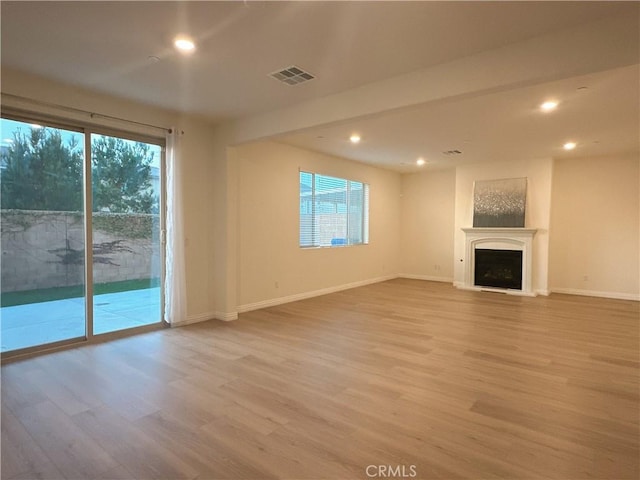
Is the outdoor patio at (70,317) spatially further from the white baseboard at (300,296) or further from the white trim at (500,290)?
the white trim at (500,290)

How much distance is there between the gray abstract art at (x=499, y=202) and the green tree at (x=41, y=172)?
280 inches

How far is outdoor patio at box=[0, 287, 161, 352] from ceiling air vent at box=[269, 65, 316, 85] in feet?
10.1

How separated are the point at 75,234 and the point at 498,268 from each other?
7.40m

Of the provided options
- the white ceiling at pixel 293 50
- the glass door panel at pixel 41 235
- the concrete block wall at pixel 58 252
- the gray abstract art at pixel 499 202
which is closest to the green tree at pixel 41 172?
the glass door panel at pixel 41 235

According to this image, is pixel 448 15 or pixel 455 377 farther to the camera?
pixel 455 377

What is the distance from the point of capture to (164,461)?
1.96 meters

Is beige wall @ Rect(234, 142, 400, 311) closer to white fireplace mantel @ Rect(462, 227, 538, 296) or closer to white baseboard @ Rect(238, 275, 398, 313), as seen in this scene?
white baseboard @ Rect(238, 275, 398, 313)

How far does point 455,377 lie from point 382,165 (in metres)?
5.73

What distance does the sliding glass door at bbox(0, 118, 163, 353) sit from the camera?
3.49 m

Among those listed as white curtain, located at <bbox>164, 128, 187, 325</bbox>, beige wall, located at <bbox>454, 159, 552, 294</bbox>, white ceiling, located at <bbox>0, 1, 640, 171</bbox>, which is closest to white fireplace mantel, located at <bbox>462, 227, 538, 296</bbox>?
beige wall, located at <bbox>454, 159, 552, 294</bbox>

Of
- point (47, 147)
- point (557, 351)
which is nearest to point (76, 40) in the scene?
point (47, 147)

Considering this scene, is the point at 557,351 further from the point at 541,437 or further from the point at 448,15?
the point at 448,15

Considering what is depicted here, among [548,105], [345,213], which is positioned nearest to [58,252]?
[345,213]

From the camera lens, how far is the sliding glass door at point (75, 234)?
3.49 metres
